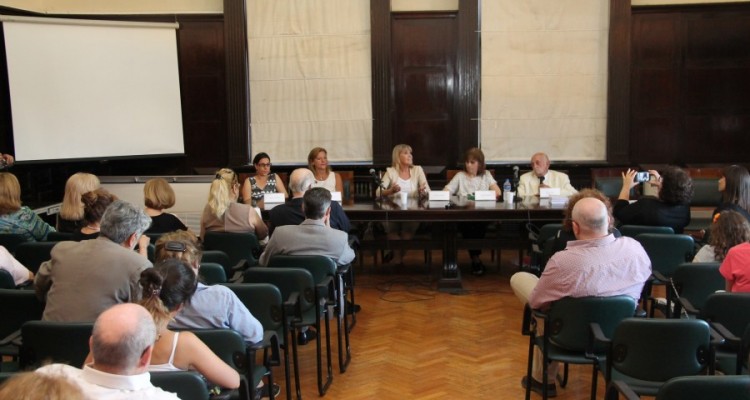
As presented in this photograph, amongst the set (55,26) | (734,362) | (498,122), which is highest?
(55,26)

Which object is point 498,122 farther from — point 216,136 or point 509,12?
point 216,136

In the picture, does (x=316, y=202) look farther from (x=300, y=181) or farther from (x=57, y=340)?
(x=57, y=340)

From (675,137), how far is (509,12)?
253cm

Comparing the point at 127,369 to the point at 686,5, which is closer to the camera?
the point at 127,369

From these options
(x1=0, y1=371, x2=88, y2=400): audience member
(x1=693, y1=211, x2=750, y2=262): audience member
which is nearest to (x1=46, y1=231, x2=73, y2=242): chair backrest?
(x1=0, y1=371, x2=88, y2=400): audience member

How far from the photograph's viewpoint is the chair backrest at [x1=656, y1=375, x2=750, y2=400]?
194cm

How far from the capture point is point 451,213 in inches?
228

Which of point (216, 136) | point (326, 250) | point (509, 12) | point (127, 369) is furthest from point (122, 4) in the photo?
point (127, 369)

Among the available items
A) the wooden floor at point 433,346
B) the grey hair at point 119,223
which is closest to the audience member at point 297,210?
the wooden floor at point 433,346

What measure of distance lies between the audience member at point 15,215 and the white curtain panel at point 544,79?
210 inches

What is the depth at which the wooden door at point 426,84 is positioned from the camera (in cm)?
845

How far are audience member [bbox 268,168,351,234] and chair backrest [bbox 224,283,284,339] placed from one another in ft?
4.96

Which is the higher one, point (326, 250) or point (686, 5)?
point (686, 5)

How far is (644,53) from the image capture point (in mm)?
8352
